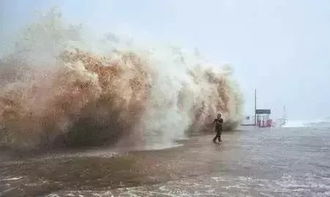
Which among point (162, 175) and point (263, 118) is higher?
point (263, 118)

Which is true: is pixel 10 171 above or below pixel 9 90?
below

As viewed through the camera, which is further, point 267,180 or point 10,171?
point 10,171

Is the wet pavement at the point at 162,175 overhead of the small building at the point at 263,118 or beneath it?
beneath

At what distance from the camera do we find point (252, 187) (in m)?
6.01

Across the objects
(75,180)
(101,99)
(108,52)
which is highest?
(108,52)

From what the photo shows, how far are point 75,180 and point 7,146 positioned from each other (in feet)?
12.9

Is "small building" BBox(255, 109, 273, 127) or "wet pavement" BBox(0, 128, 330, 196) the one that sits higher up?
"small building" BBox(255, 109, 273, 127)

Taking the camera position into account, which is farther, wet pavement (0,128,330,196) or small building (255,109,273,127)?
small building (255,109,273,127)

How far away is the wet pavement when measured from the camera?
5.69 metres

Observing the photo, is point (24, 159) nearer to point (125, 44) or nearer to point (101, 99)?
point (101, 99)

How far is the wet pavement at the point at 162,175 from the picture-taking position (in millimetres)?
5688

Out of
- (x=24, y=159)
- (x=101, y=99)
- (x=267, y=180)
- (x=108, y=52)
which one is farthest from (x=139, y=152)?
(x=267, y=180)

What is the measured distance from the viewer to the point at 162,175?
274 inches

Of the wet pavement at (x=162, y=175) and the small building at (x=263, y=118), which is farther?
the small building at (x=263, y=118)
